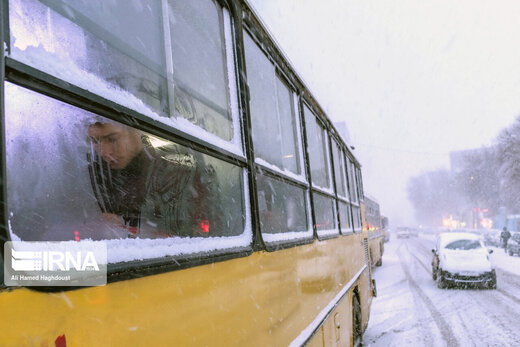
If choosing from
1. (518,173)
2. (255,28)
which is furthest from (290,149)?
(518,173)

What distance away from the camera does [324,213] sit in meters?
3.78

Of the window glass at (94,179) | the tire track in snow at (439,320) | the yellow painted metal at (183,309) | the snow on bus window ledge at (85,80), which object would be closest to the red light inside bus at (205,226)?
the window glass at (94,179)

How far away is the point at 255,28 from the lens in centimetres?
228

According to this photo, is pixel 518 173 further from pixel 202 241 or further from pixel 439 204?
pixel 439 204

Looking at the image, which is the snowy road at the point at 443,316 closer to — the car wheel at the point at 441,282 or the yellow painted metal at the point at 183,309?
the car wheel at the point at 441,282

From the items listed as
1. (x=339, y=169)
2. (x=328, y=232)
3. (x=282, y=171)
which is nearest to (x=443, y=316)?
(x=339, y=169)

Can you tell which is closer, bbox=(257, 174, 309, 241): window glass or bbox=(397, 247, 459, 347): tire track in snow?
bbox=(257, 174, 309, 241): window glass

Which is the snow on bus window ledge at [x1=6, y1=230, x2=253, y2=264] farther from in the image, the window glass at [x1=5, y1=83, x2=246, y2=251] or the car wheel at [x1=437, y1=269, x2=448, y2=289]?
the car wheel at [x1=437, y1=269, x2=448, y2=289]

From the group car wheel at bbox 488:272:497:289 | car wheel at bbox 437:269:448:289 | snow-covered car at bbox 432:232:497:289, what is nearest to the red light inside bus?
snow-covered car at bbox 432:232:497:289

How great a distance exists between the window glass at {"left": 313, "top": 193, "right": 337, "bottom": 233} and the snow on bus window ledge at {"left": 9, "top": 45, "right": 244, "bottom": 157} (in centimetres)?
209

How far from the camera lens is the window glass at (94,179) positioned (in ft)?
2.87

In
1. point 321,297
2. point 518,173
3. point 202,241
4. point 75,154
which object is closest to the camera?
point 75,154

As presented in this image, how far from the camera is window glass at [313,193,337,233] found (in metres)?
3.42

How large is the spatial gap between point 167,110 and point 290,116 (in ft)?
5.72
